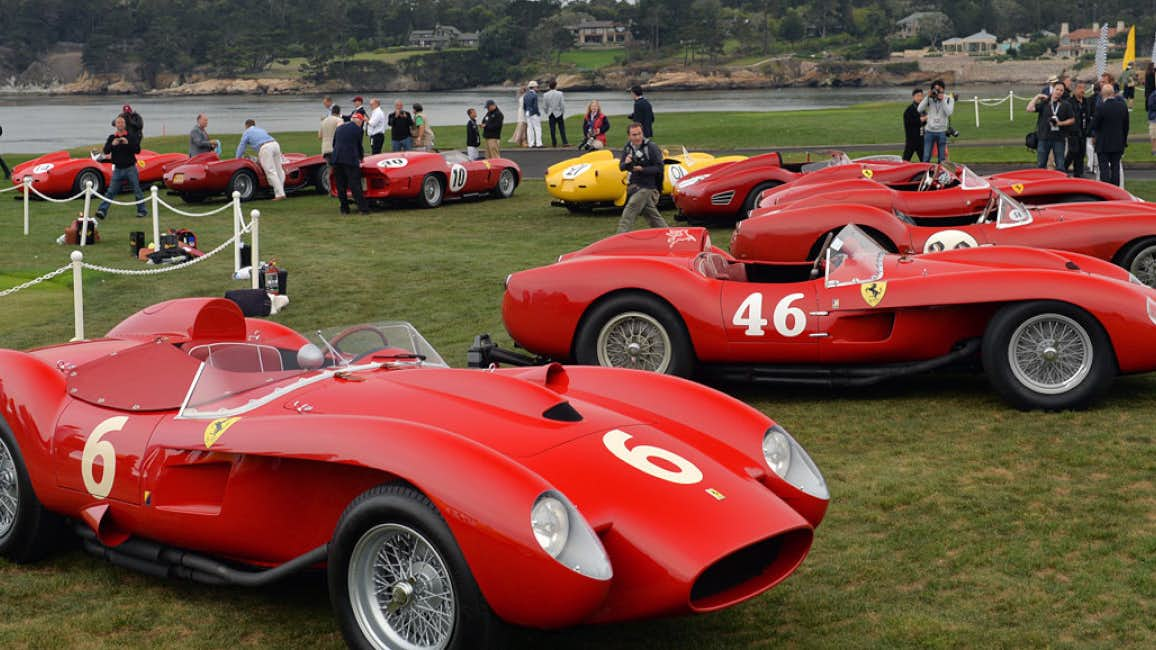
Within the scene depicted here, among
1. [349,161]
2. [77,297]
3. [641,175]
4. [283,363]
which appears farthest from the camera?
[349,161]

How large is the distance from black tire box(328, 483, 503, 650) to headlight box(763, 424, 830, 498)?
5.35ft

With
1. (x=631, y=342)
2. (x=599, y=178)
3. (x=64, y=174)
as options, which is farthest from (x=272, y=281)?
(x=64, y=174)

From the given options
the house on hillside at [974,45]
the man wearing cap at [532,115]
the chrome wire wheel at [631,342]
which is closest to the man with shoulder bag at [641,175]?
the chrome wire wheel at [631,342]

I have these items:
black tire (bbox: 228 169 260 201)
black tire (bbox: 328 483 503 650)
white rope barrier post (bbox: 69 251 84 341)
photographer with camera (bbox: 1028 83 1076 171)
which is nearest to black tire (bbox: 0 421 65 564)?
black tire (bbox: 328 483 503 650)

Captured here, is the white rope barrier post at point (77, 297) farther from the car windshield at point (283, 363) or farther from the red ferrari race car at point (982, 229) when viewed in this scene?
the red ferrari race car at point (982, 229)

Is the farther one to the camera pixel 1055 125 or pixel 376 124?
pixel 376 124

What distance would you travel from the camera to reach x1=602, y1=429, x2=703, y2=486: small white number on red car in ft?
16.6

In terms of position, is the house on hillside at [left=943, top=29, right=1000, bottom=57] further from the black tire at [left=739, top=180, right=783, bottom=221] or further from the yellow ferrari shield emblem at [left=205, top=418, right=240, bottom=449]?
the yellow ferrari shield emblem at [left=205, top=418, right=240, bottom=449]

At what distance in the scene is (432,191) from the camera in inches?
900

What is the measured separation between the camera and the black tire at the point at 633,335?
9.12 m

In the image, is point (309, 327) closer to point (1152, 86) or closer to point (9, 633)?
point (9, 633)

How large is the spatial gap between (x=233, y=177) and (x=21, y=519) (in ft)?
62.0

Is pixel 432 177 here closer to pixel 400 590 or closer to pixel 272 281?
pixel 272 281

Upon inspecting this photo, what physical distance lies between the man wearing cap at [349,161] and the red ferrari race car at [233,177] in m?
2.62
